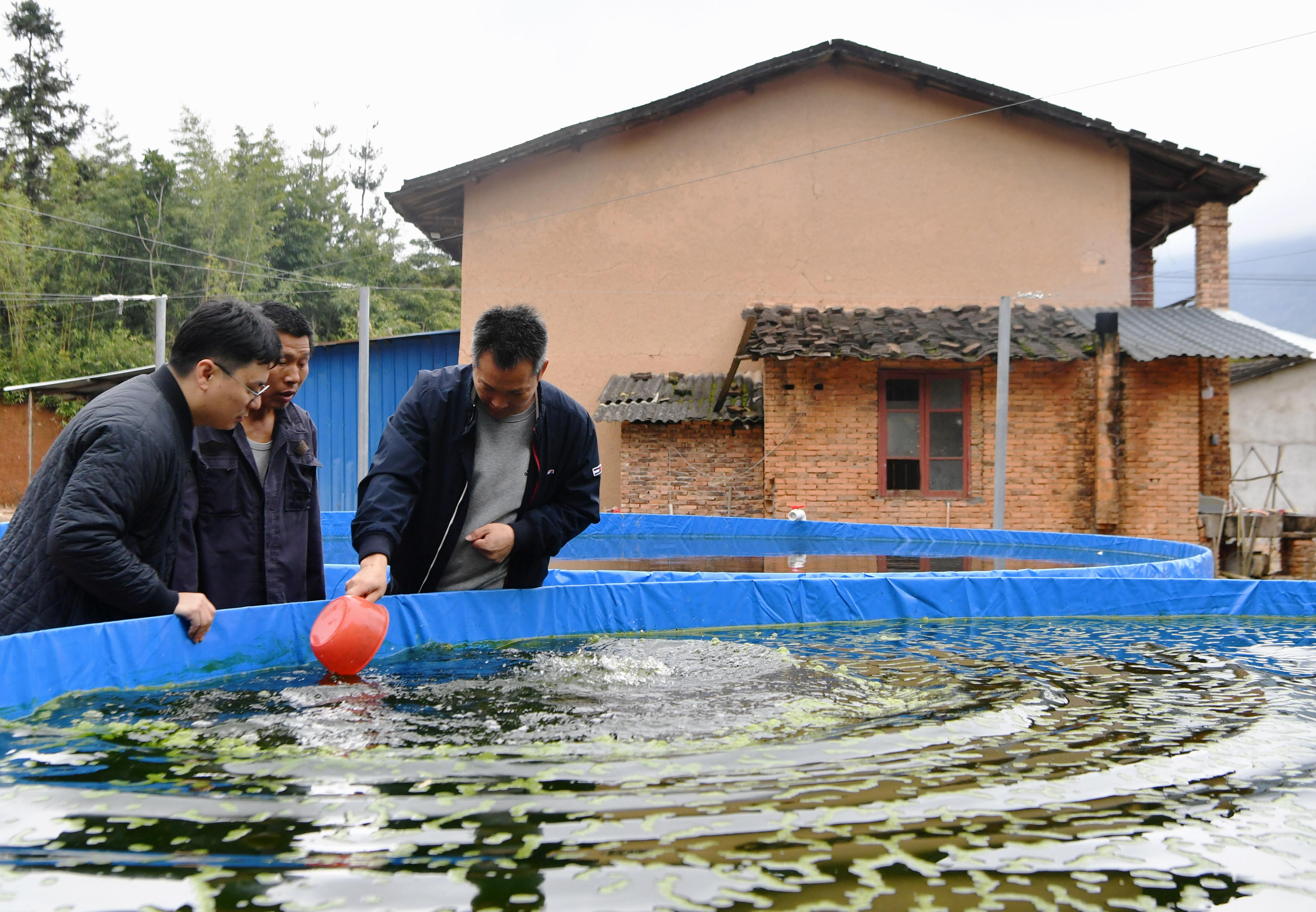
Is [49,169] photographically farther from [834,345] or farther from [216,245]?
[834,345]

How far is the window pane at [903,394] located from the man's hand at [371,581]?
38.1 ft

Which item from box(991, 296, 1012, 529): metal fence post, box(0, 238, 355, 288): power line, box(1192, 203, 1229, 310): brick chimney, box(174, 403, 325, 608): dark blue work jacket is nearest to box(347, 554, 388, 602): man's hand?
box(174, 403, 325, 608): dark blue work jacket

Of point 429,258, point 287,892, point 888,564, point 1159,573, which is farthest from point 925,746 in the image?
point 429,258

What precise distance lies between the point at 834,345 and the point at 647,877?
37.5 feet

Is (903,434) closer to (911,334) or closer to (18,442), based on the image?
(911,334)

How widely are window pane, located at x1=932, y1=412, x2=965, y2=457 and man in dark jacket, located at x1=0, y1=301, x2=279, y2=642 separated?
40.0ft

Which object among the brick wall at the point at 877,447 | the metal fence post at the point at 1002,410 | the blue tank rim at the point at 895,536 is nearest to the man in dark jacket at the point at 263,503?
the blue tank rim at the point at 895,536

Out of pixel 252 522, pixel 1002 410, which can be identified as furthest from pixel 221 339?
pixel 1002 410

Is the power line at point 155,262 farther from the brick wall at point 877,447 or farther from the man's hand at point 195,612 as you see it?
the man's hand at point 195,612

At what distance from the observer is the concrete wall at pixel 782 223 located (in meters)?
14.4

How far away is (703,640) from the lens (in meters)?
4.22

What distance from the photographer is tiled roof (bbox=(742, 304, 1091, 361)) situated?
41.7 feet

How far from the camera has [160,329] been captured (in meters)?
14.5

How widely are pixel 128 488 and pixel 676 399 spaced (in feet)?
38.5
